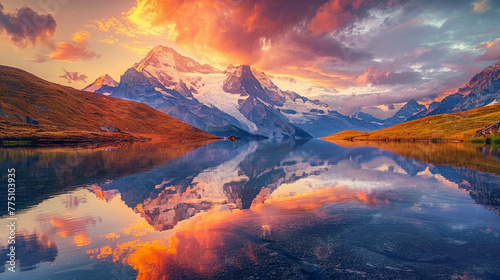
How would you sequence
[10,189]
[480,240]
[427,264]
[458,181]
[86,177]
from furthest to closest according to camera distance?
[86,177] → [458,181] → [10,189] → [480,240] → [427,264]

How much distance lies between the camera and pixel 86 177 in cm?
3966

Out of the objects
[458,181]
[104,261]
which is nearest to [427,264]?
[104,261]

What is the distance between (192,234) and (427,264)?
13513mm

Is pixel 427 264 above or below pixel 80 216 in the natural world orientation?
below

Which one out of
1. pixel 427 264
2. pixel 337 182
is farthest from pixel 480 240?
pixel 337 182

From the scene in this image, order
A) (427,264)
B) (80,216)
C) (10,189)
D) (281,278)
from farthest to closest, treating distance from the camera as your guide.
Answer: (10,189), (80,216), (427,264), (281,278)

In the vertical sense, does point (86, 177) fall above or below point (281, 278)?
above

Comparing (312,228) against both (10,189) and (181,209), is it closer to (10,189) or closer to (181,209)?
(181,209)

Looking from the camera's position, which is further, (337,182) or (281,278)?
(337,182)

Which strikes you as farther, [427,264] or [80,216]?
[80,216]

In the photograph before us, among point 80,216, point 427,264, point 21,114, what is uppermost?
point 21,114

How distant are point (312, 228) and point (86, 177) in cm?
3533

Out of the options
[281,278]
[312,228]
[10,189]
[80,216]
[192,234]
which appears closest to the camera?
[281,278]

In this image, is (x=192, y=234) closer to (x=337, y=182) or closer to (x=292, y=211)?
(x=292, y=211)
